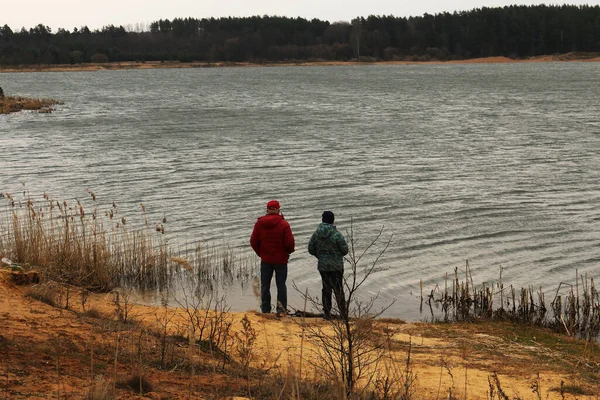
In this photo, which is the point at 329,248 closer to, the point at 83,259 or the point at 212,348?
the point at 212,348

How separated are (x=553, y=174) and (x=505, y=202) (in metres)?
5.63

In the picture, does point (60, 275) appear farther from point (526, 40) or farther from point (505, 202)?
point (526, 40)

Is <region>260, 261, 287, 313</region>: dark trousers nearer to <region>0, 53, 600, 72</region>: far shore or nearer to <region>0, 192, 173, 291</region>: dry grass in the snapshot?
<region>0, 192, 173, 291</region>: dry grass

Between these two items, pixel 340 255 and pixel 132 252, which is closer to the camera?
pixel 340 255

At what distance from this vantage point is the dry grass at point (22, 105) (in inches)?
2268

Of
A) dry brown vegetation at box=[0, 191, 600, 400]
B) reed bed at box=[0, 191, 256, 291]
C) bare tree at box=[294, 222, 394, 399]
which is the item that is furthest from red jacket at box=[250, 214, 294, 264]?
reed bed at box=[0, 191, 256, 291]

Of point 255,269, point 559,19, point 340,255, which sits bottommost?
point 255,269

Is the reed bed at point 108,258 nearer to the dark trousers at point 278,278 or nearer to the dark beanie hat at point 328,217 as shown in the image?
the dark trousers at point 278,278

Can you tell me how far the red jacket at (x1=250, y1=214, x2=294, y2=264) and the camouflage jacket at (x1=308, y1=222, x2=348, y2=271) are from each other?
→ 42 centimetres

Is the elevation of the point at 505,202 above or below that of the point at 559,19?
below

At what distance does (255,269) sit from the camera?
15742 millimetres

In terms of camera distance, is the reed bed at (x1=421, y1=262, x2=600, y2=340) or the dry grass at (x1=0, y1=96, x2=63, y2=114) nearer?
the reed bed at (x1=421, y1=262, x2=600, y2=340)

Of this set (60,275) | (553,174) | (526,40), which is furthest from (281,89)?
(526,40)

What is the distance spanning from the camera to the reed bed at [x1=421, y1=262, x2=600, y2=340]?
1212 cm
